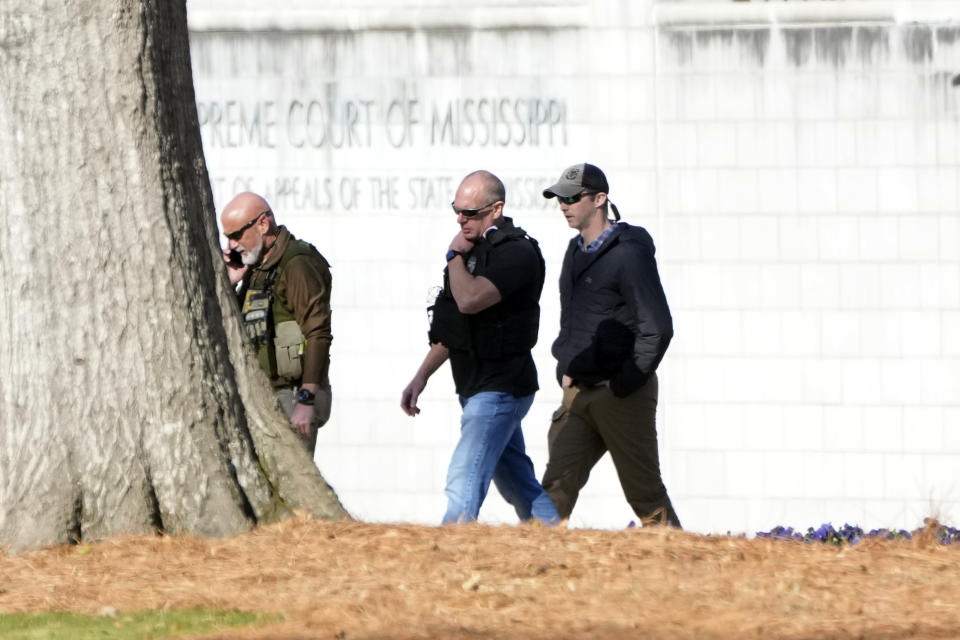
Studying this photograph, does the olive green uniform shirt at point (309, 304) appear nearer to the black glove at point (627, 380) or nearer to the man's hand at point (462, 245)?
the man's hand at point (462, 245)

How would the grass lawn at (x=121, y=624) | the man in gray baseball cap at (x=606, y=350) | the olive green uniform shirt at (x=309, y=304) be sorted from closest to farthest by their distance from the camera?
the grass lawn at (x=121, y=624)
the man in gray baseball cap at (x=606, y=350)
the olive green uniform shirt at (x=309, y=304)

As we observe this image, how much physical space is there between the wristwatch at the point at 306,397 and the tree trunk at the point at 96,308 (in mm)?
1611

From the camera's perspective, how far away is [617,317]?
24.1ft

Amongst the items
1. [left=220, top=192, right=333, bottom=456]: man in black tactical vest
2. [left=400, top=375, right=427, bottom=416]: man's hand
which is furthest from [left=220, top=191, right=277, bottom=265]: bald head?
[left=400, top=375, right=427, bottom=416]: man's hand

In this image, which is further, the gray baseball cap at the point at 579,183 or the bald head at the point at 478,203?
the gray baseball cap at the point at 579,183

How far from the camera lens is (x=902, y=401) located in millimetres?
10430

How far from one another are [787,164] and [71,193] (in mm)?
5764

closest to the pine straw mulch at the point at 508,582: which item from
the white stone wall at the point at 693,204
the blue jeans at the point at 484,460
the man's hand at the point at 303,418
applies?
the blue jeans at the point at 484,460

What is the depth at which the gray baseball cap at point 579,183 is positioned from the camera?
7430 millimetres

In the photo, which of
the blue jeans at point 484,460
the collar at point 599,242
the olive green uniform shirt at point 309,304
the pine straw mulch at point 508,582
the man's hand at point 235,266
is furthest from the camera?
the man's hand at point 235,266

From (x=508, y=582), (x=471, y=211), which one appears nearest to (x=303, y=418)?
(x=471, y=211)

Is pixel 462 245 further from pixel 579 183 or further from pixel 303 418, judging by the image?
pixel 303 418

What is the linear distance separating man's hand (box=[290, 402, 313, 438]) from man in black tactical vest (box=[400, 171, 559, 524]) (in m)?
0.63

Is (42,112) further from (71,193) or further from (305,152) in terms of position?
(305,152)
